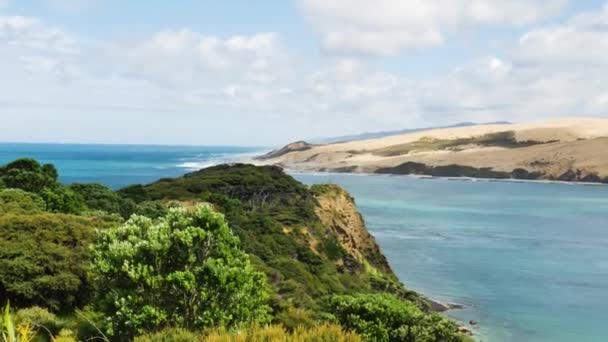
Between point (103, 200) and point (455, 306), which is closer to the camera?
point (103, 200)

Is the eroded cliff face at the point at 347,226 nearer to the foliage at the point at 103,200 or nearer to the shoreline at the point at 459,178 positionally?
the foliage at the point at 103,200

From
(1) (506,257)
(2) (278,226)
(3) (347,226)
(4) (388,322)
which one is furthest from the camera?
(1) (506,257)

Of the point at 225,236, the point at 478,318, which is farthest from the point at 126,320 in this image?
the point at 478,318

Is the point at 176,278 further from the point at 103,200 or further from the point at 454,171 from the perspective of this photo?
the point at 454,171

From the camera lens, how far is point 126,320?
14.8m

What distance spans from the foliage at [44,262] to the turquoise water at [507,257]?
24.2 metres

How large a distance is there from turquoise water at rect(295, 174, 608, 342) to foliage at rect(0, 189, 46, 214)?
2446 cm

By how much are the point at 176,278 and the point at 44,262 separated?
281 inches

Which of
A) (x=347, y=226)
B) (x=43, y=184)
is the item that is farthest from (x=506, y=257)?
(x=43, y=184)

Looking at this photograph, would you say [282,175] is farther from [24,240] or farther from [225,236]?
[225,236]

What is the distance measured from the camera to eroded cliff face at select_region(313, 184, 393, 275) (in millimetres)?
49594

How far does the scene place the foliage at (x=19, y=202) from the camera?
93.2 feet

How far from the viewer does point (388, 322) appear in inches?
867

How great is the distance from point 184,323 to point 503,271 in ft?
150
